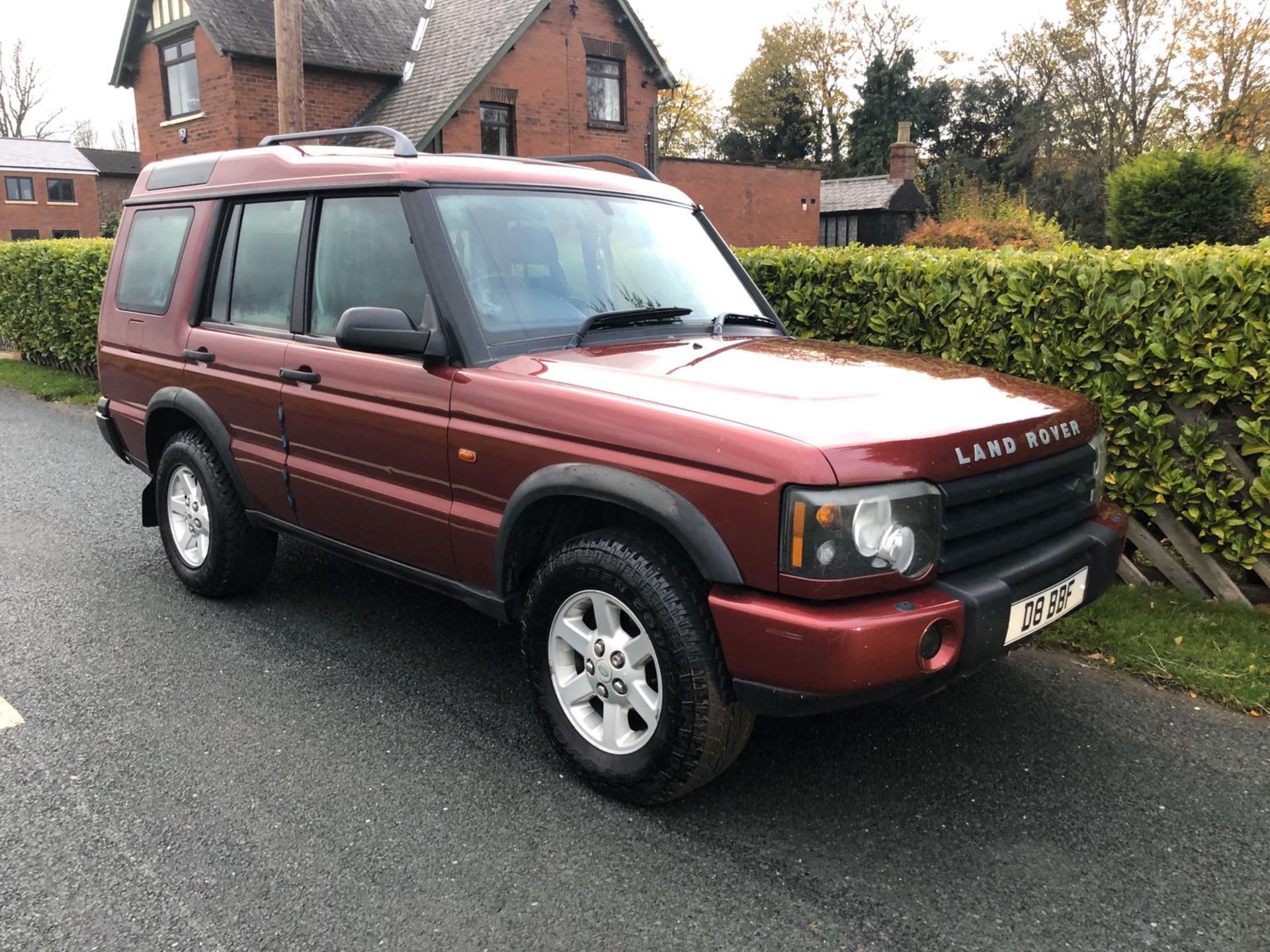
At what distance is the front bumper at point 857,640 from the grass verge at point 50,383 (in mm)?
11054

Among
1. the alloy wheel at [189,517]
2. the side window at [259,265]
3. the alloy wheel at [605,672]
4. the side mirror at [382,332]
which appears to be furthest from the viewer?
the alloy wheel at [189,517]

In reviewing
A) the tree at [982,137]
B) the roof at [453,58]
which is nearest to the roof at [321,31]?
the roof at [453,58]

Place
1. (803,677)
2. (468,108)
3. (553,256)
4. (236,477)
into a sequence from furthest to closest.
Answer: (468,108) → (236,477) → (553,256) → (803,677)

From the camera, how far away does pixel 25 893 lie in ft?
9.00

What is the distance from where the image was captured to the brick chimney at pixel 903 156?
44156 mm

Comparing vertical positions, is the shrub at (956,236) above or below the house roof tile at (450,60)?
below

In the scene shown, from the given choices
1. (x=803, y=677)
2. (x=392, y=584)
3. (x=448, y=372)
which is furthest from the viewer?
(x=392, y=584)

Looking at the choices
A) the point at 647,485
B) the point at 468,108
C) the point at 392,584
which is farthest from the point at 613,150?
the point at 647,485

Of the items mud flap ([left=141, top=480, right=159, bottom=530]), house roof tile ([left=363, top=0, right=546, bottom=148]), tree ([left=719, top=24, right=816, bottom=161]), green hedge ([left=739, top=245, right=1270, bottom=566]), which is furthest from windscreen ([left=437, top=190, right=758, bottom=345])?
tree ([left=719, top=24, right=816, bottom=161])

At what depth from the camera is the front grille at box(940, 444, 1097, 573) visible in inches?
111

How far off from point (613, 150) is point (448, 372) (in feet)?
80.3

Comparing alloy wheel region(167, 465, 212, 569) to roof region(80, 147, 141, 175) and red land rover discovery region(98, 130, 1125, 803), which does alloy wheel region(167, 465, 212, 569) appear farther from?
roof region(80, 147, 141, 175)

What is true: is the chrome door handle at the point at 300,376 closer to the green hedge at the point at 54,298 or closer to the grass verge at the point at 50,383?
the grass verge at the point at 50,383

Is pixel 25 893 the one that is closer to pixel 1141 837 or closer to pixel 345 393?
pixel 345 393
